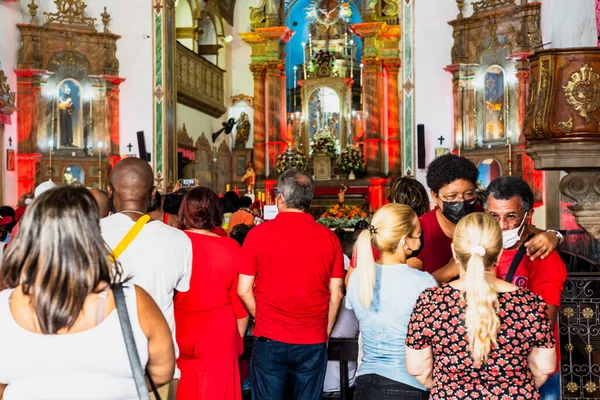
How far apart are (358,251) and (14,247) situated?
1.62 m

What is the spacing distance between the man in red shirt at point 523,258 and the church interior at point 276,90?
17.3 feet

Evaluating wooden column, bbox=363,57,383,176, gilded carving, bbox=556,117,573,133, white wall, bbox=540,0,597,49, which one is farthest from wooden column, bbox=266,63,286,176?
gilded carving, bbox=556,117,573,133

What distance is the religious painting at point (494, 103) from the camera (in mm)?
17312

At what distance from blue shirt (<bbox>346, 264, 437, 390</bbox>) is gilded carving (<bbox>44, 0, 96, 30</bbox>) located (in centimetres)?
1679

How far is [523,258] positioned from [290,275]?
1.41 metres

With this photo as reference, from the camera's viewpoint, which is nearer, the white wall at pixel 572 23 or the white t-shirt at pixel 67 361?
the white t-shirt at pixel 67 361

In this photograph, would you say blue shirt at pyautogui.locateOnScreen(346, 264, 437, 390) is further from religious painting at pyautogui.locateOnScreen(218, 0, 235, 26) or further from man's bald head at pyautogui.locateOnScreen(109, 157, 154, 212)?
religious painting at pyautogui.locateOnScreen(218, 0, 235, 26)

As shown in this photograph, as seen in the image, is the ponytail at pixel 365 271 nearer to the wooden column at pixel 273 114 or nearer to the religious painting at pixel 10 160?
the religious painting at pixel 10 160

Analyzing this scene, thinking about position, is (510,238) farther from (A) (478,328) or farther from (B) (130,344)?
(B) (130,344)

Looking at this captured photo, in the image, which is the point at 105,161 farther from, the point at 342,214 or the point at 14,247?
the point at 14,247

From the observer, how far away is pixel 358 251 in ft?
11.1

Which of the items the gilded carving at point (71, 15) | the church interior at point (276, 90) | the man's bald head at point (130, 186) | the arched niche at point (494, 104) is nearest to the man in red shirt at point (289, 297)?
the man's bald head at point (130, 186)

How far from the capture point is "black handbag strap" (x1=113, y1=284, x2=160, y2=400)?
2271 mm

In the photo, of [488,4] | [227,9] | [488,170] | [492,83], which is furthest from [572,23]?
[227,9]
